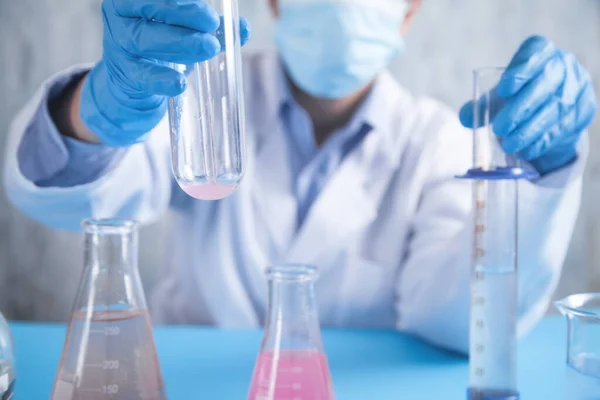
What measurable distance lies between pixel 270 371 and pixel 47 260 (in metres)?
1.89

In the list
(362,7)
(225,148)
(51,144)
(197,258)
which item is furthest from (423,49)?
(225,148)

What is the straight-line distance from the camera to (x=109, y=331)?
2.10ft

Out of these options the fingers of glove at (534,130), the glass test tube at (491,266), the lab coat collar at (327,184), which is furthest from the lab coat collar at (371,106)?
the glass test tube at (491,266)

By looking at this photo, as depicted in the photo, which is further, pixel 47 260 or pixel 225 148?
pixel 47 260

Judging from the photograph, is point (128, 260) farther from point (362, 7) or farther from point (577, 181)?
point (362, 7)

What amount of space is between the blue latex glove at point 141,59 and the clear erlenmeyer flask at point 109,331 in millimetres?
175

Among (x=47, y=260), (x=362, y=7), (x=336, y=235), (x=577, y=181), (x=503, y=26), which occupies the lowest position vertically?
(x=47, y=260)

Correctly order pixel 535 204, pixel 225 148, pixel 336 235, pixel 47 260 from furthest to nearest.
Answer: pixel 47 260 < pixel 336 235 < pixel 535 204 < pixel 225 148

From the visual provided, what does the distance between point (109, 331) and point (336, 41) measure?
35.6 inches

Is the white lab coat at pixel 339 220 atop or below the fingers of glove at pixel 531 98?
below

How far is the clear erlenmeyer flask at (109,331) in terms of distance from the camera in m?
0.63

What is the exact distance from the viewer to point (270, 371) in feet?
2.12

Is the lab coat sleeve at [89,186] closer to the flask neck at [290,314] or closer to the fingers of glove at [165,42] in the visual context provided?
the fingers of glove at [165,42]

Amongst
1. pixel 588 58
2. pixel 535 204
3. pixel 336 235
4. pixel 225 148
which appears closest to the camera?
pixel 225 148
